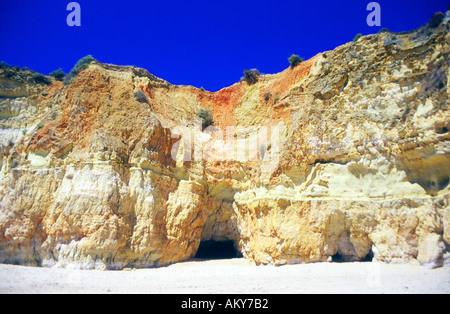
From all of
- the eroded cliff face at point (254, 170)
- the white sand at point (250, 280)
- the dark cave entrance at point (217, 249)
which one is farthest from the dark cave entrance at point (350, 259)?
the dark cave entrance at point (217, 249)

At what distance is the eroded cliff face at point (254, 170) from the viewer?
13062mm

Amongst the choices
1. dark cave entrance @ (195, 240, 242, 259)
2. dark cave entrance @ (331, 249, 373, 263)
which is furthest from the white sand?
dark cave entrance @ (195, 240, 242, 259)

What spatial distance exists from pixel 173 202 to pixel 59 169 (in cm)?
605

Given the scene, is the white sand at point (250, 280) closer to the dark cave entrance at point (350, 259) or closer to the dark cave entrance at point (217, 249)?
the dark cave entrance at point (350, 259)

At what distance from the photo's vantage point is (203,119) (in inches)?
870

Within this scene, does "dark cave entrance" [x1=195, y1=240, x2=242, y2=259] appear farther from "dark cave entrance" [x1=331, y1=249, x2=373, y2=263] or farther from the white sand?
"dark cave entrance" [x1=331, y1=249, x2=373, y2=263]

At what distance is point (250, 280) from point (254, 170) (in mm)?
8012

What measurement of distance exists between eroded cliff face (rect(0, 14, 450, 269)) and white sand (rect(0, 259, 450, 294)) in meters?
1.36

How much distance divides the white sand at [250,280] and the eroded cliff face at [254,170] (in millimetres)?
1360

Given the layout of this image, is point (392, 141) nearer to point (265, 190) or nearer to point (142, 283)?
point (265, 190)

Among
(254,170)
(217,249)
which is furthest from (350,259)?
(217,249)

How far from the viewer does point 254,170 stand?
1798 centimetres

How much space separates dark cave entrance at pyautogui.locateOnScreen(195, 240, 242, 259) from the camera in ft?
66.5
